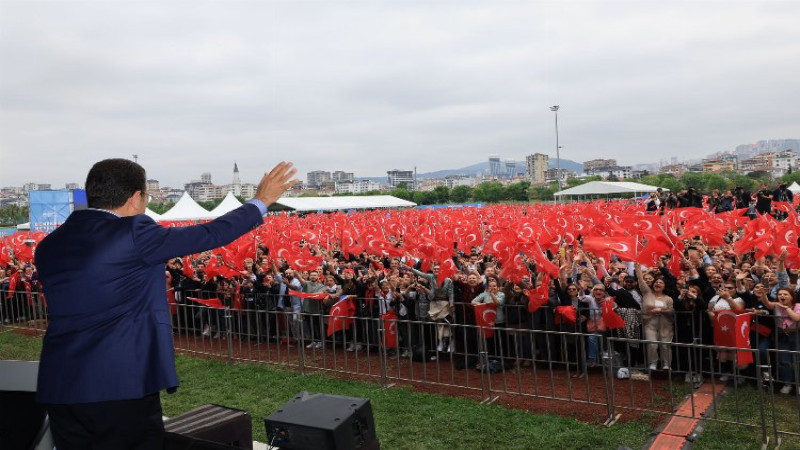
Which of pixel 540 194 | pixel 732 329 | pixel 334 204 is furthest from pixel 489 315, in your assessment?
pixel 540 194

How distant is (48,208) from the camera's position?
31328mm

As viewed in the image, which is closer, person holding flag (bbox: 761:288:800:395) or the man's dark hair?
the man's dark hair

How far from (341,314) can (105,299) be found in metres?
7.94

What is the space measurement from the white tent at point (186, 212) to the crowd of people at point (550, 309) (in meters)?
22.3

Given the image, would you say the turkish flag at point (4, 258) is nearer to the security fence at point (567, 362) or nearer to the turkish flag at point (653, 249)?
the security fence at point (567, 362)

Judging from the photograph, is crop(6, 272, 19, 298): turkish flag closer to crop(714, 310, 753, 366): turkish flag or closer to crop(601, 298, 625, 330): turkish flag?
crop(601, 298, 625, 330): turkish flag

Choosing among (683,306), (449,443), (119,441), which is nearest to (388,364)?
(449,443)

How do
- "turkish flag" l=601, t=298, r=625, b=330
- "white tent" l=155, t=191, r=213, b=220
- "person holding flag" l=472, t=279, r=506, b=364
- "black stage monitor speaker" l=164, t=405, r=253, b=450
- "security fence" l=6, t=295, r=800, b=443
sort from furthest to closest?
"white tent" l=155, t=191, r=213, b=220
"person holding flag" l=472, t=279, r=506, b=364
"turkish flag" l=601, t=298, r=625, b=330
"security fence" l=6, t=295, r=800, b=443
"black stage monitor speaker" l=164, t=405, r=253, b=450

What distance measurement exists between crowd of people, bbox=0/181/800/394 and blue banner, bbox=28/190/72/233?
62.9 ft

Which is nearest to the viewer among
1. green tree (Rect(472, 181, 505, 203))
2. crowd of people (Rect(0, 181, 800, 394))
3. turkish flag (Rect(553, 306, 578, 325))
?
crowd of people (Rect(0, 181, 800, 394))

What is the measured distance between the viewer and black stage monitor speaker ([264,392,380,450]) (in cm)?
364

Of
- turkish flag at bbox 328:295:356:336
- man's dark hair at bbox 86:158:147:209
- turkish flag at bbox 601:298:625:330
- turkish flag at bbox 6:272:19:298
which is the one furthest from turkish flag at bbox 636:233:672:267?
turkish flag at bbox 6:272:19:298

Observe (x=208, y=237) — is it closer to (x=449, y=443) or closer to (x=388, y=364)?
(x=449, y=443)

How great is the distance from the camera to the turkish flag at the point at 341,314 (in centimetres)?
983
